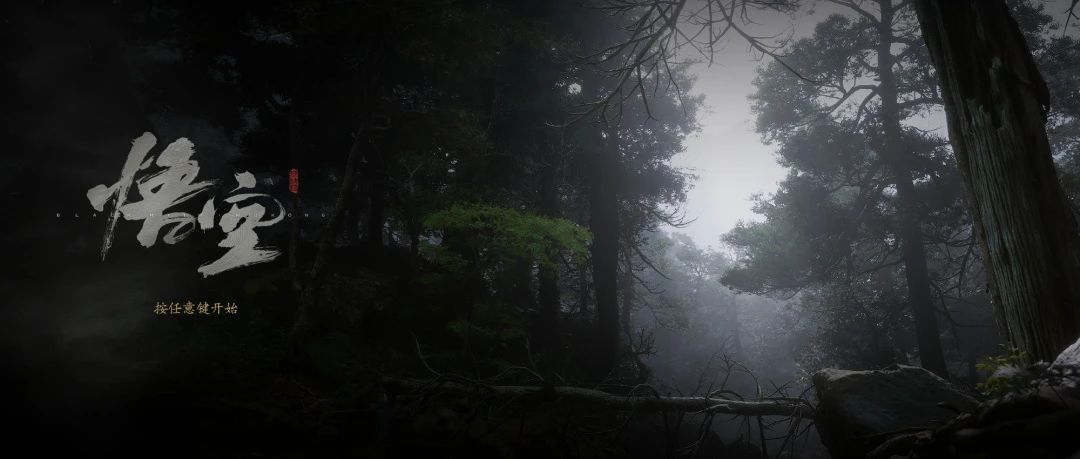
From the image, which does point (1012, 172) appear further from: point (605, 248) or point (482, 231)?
point (605, 248)

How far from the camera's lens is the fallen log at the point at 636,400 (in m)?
4.30

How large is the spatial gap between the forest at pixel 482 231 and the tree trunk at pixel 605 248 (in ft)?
0.29

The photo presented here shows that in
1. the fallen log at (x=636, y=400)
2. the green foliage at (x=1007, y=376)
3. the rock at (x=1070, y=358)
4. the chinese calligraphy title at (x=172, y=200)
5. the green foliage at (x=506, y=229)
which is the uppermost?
the chinese calligraphy title at (x=172, y=200)

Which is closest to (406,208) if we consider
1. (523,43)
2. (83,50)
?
(523,43)

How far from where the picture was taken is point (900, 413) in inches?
125

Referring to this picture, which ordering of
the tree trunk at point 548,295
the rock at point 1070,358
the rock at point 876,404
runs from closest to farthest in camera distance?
1. the rock at point 1070,358
2. the rock at point 876,404
3. the tree trunk at point 548,295

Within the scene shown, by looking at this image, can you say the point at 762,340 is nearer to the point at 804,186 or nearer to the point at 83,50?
the point at 804,186

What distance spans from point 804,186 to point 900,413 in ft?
40.6

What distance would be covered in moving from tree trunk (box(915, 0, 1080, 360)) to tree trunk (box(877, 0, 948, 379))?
37.9ft

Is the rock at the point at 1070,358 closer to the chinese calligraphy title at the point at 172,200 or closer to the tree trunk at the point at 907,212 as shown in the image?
the chinese calligraphy title at the point at 172,200

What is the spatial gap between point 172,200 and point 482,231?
655 cm

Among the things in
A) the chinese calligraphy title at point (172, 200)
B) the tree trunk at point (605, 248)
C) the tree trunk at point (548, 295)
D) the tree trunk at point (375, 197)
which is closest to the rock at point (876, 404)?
the tree trunk at point (605, 248)

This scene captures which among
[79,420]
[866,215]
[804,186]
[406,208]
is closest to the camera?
[79,420]

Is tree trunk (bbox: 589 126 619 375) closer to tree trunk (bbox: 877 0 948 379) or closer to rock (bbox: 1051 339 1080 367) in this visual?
tree trunk (bbox: 877 0 948 379)
